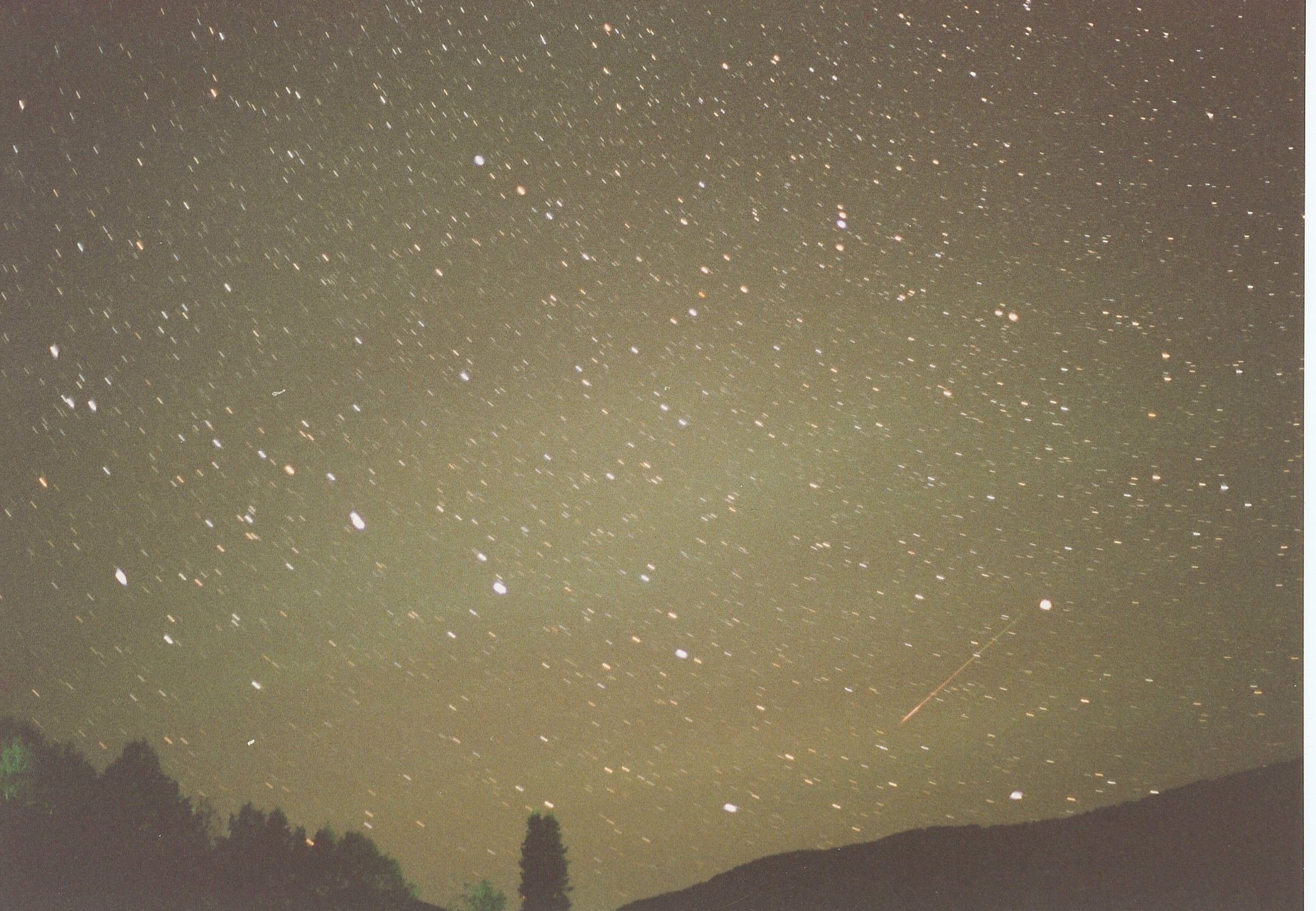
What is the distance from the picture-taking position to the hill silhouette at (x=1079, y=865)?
1.13m

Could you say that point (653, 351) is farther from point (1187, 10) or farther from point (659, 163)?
point (1187, 10)

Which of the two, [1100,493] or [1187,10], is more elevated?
[1187,10]

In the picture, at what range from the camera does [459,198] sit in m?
1.24

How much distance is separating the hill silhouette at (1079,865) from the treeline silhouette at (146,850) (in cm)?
37

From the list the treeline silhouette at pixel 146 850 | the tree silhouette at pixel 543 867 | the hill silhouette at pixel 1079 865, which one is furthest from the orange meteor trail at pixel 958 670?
the treeline silhouette at pixel 146 850

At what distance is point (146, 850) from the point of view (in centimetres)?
122

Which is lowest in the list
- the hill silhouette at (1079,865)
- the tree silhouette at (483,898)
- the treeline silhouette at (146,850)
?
the hill silhouette at (1079,865)

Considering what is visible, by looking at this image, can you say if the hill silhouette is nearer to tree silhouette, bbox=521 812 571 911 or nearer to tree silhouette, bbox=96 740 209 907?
tree silhouette, bbox=521 812 571 911

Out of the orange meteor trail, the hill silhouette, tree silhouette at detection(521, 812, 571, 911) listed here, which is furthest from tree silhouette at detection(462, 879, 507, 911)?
the orange meteor trail

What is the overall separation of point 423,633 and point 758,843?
19.2 inches

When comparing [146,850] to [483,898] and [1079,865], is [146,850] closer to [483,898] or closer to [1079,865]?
[483,898]

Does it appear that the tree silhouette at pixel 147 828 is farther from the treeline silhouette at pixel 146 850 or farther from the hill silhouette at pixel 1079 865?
the hill silhouette at pixel 1079 865

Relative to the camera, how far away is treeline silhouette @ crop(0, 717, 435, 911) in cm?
119

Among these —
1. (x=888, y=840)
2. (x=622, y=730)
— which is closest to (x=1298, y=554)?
(x=888, y=840)
